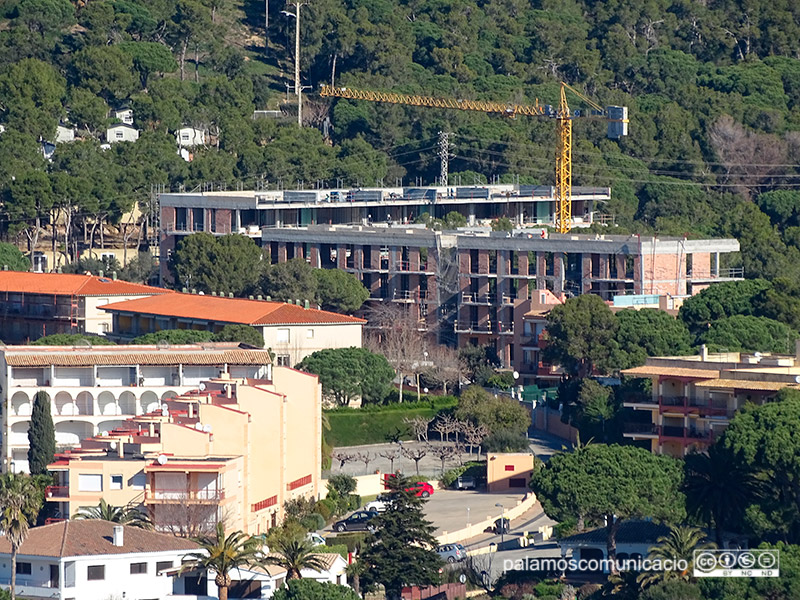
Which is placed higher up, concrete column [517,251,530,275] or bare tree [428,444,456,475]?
concrete column [517,251,530,275]

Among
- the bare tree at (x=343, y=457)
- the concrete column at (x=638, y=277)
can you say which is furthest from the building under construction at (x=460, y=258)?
the bare tree at (x=343, y=457)

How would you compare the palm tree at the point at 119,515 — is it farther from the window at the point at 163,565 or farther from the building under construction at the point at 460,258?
the building under construction at the point at 460,258

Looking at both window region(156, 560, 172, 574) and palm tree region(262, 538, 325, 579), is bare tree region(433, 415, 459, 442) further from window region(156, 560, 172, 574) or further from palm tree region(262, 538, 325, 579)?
window region(156, 560, 172, 574)

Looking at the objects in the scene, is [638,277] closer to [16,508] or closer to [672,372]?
[672,372]

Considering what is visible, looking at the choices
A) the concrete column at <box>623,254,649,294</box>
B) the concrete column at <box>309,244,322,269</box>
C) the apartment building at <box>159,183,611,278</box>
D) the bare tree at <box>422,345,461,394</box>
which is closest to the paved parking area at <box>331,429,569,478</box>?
the bare tree at <box>422,345,461,394</box>

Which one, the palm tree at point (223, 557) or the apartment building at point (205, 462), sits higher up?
the apartment building at point (205, 462)
